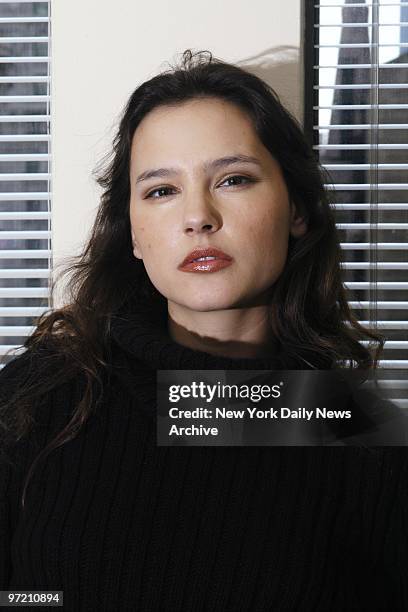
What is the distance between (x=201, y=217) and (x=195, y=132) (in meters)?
0.12

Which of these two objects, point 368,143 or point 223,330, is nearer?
point 223,330

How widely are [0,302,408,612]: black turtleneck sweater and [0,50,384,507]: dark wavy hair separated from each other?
37mm

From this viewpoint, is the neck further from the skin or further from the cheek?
the cheek

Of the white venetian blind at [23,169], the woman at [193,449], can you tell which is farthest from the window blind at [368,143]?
the white venetian blind at [23,169]

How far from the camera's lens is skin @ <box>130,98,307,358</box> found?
101cm

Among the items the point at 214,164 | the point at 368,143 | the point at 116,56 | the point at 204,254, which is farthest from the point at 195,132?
the point at 368,143

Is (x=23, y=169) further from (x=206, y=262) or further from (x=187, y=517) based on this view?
(x=187, y=517)

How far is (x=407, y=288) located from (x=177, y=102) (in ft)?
1.79

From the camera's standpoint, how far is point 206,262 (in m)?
1.01

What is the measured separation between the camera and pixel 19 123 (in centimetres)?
134

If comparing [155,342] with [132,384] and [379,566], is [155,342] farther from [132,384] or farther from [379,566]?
[379,566]

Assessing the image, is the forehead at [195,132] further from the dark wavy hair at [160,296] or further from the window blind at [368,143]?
the window blind at [368,143]

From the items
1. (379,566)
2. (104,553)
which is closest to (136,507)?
(104,553)

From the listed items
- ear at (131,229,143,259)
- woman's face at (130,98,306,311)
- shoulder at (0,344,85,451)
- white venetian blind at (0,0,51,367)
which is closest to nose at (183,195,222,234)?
woman's face at (130,98,306,311)
